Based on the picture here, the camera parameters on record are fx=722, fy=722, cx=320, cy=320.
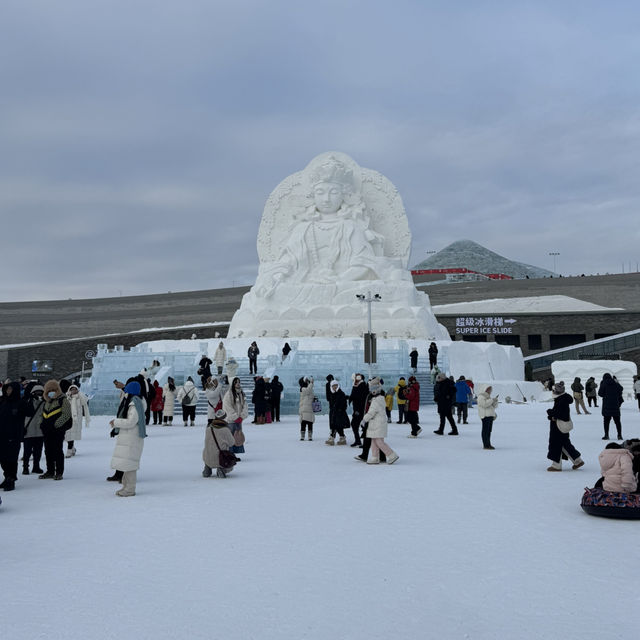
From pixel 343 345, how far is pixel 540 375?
1419 cm

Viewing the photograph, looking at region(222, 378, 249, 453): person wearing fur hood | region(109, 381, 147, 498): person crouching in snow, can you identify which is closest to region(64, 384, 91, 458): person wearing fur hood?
region(222, 378, 249, 453): person wearing fur hood

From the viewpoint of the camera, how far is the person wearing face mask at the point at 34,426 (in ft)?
27.1

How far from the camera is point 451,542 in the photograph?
528 cm

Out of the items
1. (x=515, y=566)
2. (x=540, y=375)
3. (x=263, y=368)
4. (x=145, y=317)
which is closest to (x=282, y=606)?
(x=515, y=566)

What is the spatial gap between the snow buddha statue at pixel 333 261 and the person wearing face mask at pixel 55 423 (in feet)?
67.8

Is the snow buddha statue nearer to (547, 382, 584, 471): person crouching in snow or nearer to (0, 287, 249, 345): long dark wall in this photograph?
(547, 382, 584, 471): person crouching in snow

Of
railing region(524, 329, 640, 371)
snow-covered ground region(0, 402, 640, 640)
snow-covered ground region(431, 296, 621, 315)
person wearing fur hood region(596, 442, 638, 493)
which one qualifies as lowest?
snow-covered ground region(0, 402, 640, 640)

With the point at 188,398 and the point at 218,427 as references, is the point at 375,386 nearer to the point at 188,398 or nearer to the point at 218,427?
the point at 218,427

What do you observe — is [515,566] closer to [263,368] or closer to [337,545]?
[337,545]

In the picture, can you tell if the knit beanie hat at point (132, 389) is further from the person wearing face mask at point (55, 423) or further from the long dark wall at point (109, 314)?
the long dark wall at point (109, 314)

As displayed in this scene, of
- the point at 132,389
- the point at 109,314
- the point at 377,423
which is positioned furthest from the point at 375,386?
the point at 109,314

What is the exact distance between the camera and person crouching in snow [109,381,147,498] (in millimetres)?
7203

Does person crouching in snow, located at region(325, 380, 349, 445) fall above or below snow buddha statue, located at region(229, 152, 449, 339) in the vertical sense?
below

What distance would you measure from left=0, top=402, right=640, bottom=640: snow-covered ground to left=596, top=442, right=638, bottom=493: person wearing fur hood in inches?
12.5
